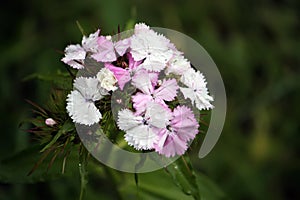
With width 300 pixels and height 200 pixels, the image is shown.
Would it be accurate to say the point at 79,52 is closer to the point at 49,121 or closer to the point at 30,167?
the point at 49,121

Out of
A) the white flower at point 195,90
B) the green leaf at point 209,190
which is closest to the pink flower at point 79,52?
the white flower at point 195,90

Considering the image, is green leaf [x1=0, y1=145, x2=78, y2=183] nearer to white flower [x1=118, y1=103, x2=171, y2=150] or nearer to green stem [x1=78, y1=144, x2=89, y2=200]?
green stem [x1=78, y1=144, x2=89, y2=200]

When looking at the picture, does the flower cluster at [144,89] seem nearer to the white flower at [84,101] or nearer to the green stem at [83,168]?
the white flower at [84,101]

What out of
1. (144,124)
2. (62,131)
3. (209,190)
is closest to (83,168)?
(62,131)

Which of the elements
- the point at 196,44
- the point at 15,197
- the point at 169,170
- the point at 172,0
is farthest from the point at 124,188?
the point at 172,0

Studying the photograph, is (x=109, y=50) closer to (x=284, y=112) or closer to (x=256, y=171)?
(x=256, y=171)

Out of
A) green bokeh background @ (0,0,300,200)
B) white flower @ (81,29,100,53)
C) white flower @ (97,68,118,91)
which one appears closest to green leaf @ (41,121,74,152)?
white flower @ (97,68,118,91)
